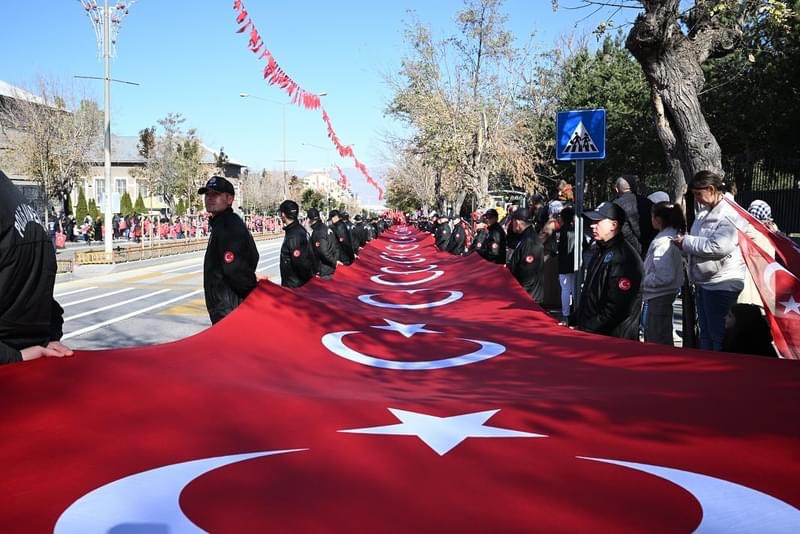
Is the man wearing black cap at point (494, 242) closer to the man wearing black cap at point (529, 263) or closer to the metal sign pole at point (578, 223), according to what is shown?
the man wearing black cap at point (529, 263)

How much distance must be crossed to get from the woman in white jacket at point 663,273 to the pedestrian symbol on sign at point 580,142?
2157 mm

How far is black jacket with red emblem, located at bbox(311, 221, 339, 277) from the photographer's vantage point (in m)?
12.9

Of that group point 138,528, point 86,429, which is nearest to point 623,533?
point 138,528

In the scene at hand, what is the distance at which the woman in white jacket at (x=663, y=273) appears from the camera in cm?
694

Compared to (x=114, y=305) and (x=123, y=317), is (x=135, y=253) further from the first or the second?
(x=123, y=317)

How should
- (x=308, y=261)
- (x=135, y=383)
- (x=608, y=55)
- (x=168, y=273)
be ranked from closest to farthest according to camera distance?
1. (x=135, y=383)
2. (x=308, y=261)
3. (x=168, y=273)
4. (x=608, y=55)

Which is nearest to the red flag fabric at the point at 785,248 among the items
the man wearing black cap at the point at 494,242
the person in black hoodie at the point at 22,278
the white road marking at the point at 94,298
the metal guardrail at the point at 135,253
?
the person in black hoodie at the point at 22,278

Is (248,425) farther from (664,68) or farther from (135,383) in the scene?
(664,68)

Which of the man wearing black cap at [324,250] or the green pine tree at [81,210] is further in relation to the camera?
the green pine tree at [81,210]

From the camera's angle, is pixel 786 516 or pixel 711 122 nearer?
pixel 786 516

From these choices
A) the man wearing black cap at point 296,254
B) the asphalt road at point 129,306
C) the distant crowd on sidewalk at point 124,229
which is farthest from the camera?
the distant crowd on sidewalk at point 124,229

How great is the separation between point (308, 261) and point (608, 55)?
39.2 m

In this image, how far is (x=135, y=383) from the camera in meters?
3.89

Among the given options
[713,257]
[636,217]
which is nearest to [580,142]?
[636,217]
